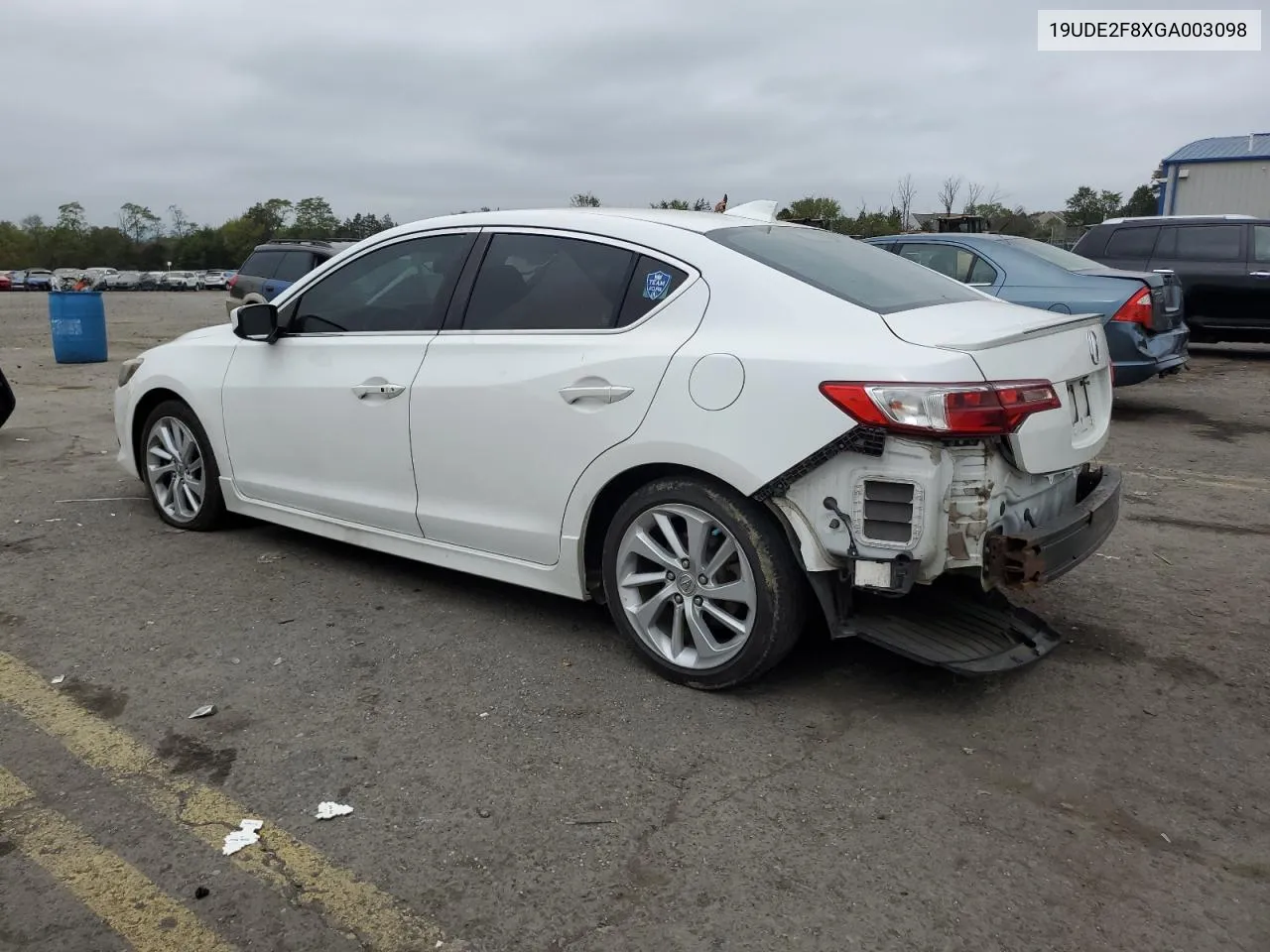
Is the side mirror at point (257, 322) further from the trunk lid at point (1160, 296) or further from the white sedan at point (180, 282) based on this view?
the white sedan at point (180, 282)

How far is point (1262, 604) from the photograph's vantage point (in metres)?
4.48

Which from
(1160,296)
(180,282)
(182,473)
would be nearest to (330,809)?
(182,473)

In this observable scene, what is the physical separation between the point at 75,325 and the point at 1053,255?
40.3 ft

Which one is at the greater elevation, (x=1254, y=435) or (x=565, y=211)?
(x=565, y=211)

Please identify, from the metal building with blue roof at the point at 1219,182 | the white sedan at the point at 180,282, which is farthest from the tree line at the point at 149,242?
the metal building with blue roof at the point at 1219,182

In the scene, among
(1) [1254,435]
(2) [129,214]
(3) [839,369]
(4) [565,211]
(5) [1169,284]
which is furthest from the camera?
(2) [129,214]

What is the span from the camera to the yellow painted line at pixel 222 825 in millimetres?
2424

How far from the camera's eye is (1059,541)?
3.42 m

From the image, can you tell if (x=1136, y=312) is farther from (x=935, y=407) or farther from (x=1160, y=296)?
(x=935, y=407)

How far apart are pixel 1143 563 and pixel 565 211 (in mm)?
3268

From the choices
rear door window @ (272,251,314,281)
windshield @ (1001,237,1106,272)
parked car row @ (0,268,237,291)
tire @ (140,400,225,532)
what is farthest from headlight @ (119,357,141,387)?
parked car row @ (0,268,237,291)

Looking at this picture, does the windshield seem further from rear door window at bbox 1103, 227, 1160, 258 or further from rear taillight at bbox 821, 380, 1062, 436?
rear taillight at bbox 821, 380, 1062, 436

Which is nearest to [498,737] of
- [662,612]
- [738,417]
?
[662,612]

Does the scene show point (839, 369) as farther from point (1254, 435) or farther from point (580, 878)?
point (1254, 435)
